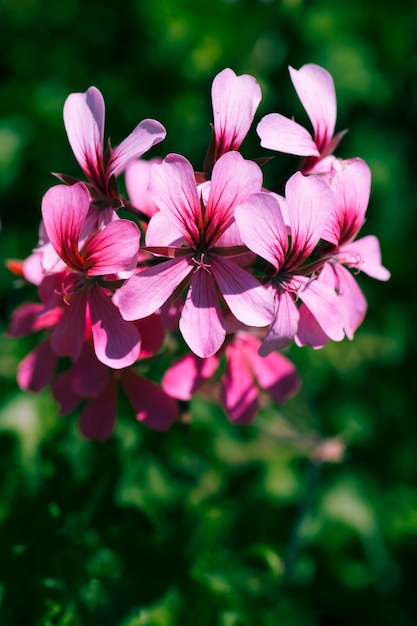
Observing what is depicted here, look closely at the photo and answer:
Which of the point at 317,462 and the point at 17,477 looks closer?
the point at 17,477

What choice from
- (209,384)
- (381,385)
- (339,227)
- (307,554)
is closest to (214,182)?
(339,227)

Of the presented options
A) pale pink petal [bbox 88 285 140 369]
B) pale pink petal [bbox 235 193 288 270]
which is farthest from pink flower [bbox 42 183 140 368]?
pale pink petal [bbox 235 193 288 270]

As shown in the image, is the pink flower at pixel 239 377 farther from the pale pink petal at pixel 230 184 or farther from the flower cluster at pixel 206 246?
the pale pink petal at pixel 230 184

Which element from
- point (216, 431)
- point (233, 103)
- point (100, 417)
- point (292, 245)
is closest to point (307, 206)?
point (292, 245)

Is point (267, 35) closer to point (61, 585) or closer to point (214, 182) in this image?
point (214, 182)

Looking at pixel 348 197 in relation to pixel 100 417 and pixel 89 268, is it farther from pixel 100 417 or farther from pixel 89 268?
pixel 100 417

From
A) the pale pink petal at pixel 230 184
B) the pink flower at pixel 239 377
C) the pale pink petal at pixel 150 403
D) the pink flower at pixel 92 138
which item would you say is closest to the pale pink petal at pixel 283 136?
the pale pink petal at pixel 230 184
